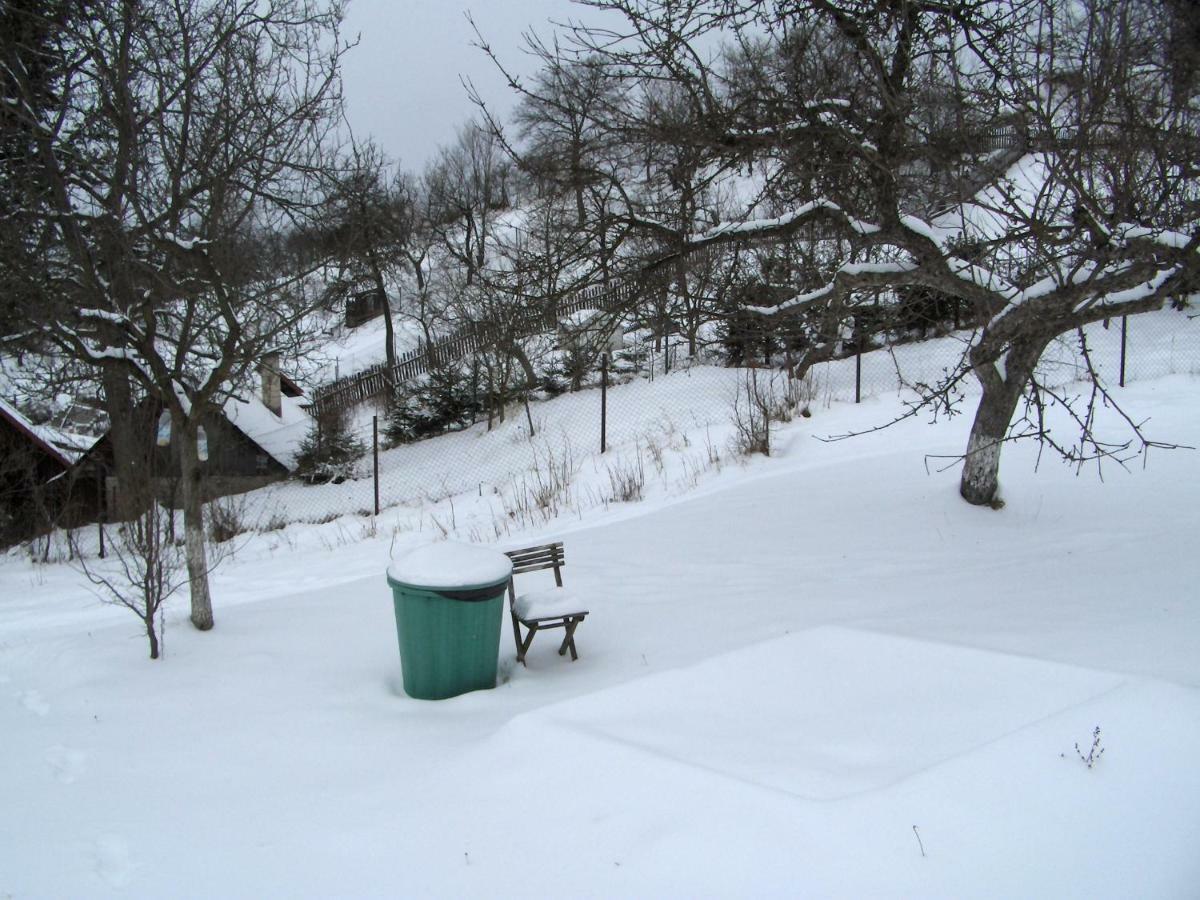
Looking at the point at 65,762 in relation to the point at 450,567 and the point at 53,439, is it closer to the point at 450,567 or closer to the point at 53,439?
the point at 450,567

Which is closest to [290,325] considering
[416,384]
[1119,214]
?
[1119,214]

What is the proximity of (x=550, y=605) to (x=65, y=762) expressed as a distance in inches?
107

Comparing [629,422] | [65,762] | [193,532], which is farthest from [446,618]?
[629,422]

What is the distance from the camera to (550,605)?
18.3ft

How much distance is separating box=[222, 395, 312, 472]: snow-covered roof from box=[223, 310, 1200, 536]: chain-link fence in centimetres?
127

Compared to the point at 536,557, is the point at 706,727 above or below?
below

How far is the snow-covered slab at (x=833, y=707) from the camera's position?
3.67 m

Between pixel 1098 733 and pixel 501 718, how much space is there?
110 inches

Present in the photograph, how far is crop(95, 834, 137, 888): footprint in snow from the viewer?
322 centimetres

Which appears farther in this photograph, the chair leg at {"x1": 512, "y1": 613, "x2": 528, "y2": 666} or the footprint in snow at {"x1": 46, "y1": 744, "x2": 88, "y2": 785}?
the chair leg at {"x1": 512, "y1": 613, "x2": 528, "y2": 666}

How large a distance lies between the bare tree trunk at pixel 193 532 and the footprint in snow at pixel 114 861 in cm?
301

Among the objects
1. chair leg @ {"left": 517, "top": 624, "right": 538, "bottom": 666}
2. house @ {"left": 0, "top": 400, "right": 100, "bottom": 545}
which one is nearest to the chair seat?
chair leg @ {"left": 517, "top": 624, "right": 538, "bottom": 666}

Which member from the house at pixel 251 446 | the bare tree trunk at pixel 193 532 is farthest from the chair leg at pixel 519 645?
the house at pixel 251 446

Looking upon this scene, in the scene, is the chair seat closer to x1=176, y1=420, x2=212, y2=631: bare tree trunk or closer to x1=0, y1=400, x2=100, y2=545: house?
x1=176, y1=420, x2=212, y2=631: bare tree trunk
